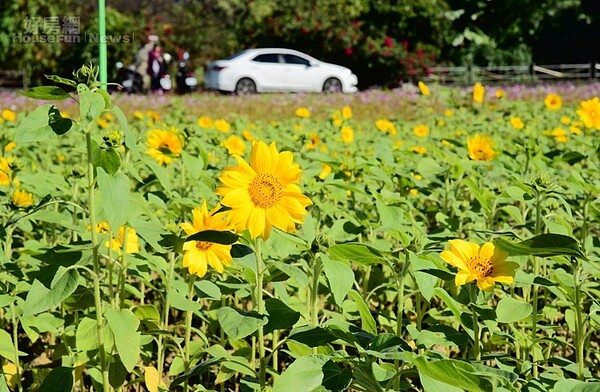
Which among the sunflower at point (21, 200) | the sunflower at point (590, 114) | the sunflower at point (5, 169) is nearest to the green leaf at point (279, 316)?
the sunflower at point (21, 200)

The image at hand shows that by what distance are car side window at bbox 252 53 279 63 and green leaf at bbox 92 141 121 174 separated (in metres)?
16.5

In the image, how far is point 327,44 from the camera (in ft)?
66.8

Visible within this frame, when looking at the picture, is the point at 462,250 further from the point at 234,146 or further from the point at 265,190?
the point at 234,146

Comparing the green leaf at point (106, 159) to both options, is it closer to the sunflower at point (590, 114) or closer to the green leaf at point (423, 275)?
the green leaf at point (423, 275)

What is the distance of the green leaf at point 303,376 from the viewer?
52.1 inches

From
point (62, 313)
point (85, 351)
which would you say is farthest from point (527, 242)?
point (62, 313)

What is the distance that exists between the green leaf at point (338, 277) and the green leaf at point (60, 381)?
0.59 metres

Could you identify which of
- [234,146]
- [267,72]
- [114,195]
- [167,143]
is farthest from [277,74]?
[114,195]

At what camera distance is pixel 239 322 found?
1539 millimetres

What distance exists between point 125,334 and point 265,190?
0.38 m

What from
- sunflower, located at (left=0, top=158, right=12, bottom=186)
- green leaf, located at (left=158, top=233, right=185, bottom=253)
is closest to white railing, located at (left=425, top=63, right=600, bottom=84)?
sunflower, located at (left=0, top=158, right=12, bottom=186)

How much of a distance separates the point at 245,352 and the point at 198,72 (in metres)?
22.4

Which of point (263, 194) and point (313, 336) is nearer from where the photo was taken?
point (313, 336)

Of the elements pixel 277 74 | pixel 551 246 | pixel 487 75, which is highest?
pixel 487 75
